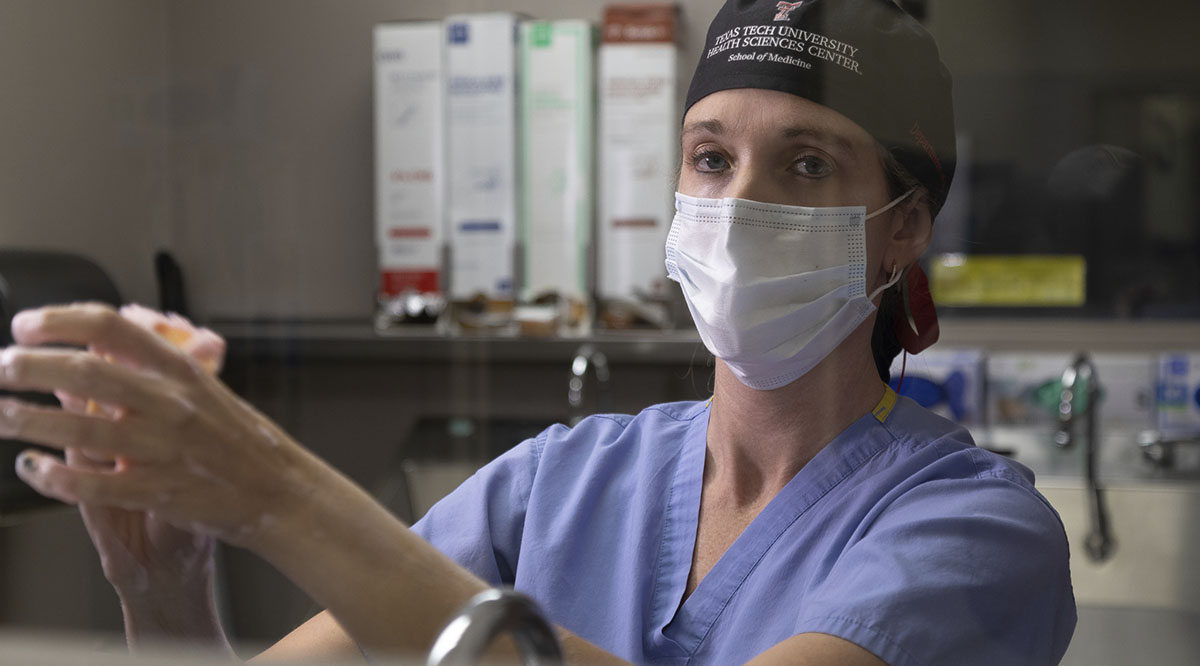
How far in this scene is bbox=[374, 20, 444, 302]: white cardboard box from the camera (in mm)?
627

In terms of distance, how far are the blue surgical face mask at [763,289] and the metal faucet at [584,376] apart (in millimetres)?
79

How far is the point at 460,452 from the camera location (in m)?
0.66

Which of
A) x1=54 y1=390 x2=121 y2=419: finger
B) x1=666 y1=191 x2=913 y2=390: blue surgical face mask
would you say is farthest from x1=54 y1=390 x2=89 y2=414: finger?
x1=666 y1=191 x2=913 y2=390: blue surgical face mask

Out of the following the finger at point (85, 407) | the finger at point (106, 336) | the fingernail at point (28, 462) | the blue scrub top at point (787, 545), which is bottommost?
the blue scrub top at point (787, 545)

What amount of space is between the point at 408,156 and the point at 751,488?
11.7 inches

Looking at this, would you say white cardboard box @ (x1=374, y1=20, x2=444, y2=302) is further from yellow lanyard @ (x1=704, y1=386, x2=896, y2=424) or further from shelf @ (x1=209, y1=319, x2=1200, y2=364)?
yellow lanyard @ (x1=704, y1=386, x2=896, y2=424)

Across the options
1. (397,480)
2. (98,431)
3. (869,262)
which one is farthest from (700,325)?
(98,431)

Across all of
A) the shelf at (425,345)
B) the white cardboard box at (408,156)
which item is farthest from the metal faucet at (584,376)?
the white cardboard box at (408,156)

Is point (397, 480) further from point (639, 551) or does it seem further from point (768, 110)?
point (768, 110)

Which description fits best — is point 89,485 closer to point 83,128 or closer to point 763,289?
point 83,128

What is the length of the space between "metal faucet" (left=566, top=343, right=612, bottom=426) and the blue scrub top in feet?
0.09

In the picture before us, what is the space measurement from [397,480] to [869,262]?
31 centimetres

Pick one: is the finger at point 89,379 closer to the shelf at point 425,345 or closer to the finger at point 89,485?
the finger at point 89,485

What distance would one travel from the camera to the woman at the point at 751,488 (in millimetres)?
393
